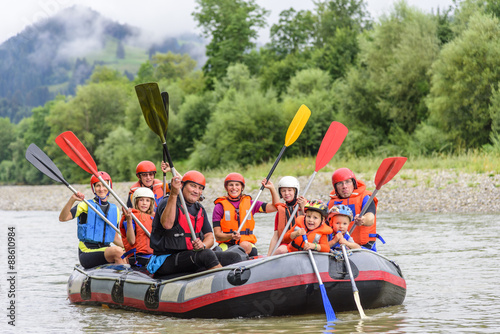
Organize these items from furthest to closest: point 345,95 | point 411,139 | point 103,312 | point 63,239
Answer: point 345,95, point 411,139, point 63,239, point 103,312

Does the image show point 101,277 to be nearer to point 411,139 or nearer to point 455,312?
point 455,312

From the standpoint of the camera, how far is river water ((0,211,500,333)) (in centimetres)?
564

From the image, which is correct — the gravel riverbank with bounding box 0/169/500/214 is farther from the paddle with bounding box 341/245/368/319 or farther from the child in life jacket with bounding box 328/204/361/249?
the paddle with bounding box 341/245/368/319

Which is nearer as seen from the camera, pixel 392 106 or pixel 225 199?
pixel 225 199

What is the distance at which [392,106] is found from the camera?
28000mm

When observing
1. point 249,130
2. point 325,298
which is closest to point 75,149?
point 325,298

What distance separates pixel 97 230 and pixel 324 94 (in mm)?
24967

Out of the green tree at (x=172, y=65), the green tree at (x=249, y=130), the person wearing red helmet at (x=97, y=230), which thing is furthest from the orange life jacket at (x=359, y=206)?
the green tree at (x=172, y=65)

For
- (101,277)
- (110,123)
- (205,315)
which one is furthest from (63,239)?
(110,123)

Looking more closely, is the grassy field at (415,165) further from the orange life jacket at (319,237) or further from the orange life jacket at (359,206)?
the orange life jacket at (319,237)

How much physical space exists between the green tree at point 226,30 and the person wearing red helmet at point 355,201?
33.8m

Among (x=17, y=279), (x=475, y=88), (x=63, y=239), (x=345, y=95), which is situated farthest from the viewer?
(x=345, y=95)

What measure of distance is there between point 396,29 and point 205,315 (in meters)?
23.8

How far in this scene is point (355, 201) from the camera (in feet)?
Answer: 20.6
